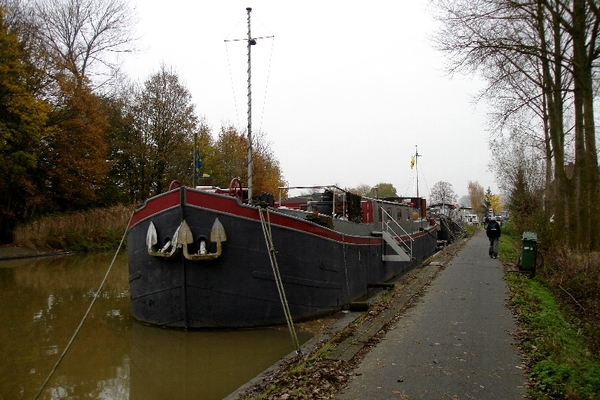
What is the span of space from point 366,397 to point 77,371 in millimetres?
4682

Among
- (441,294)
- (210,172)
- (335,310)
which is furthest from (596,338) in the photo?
(210,172)

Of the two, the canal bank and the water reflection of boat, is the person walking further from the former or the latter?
the water reflection of boat

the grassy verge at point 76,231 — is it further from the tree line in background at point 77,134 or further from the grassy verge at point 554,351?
the grassy verge at point 554,351

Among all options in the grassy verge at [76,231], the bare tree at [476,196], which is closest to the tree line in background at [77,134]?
the grassy verge at [76,231]

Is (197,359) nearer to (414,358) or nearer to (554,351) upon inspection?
(414,358)

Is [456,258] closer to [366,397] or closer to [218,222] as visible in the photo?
[218,222]

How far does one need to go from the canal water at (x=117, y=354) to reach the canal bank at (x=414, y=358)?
99cm

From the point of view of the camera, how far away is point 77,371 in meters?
7.41

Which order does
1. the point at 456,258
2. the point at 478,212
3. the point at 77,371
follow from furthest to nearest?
the point at 478,212 < the point at 456,258 < the point at 77,371

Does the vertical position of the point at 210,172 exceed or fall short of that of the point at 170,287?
it exceeds it

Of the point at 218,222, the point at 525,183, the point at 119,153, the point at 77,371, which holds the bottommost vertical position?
the point at 77,371

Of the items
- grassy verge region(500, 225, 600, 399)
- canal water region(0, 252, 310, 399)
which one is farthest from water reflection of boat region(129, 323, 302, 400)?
grassy verge region(500, 225, 600, 399)

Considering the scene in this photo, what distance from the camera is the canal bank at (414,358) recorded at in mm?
5113

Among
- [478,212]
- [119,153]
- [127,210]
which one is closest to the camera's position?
[127,210]
